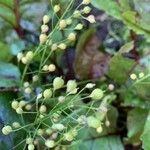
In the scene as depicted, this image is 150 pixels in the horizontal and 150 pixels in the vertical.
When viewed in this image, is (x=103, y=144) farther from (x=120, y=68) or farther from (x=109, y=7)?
(x=109, y=7)

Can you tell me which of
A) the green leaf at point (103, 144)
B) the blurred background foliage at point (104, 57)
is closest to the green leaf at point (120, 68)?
the blurred background foliage at point (104, 57)

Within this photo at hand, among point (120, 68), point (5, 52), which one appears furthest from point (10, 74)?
point (120, 68)

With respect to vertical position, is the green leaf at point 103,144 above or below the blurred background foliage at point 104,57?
below

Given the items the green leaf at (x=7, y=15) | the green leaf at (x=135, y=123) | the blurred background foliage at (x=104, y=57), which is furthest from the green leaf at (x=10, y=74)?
the green leaf at (x=135, y=123)

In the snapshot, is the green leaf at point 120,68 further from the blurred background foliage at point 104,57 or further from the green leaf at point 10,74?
the green leaf at point 10,74

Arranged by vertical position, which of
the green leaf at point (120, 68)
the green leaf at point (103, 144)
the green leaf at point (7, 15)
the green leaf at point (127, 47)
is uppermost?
the green leaf at point (7, 15)

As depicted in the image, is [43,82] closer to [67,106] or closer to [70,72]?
[70,72]

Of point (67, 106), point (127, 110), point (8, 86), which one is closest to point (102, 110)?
point (67, 106)

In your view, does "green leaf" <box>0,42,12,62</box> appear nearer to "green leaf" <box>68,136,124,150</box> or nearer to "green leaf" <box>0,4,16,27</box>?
"green leaf" <box>0,4,16,27</box>
